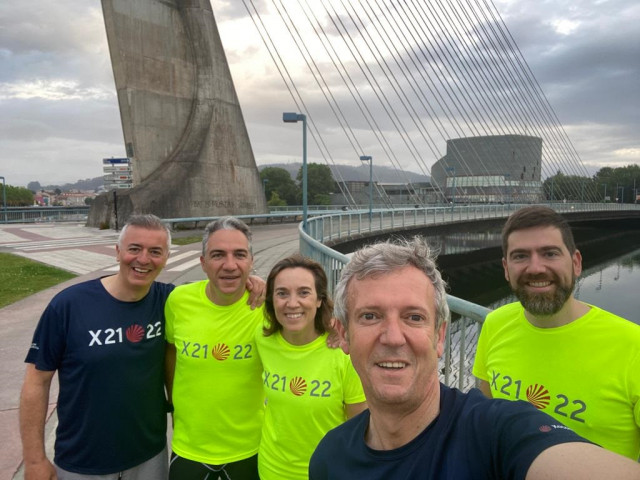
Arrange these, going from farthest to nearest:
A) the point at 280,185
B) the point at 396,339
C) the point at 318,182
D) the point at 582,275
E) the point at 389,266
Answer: the point at 318,182 → the point at 280,185 → the point at 582,275 → the point at 389,266 → the point at 396,339

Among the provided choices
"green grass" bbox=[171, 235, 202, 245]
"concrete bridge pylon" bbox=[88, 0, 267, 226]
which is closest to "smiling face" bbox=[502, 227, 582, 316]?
"green grass" bbox=[171, 235, 202, 245]

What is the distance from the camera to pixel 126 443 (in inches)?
91.5

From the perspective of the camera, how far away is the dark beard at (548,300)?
6.07 ft

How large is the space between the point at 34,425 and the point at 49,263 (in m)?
13.0

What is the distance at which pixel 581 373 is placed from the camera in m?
1.72

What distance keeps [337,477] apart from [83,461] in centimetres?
154

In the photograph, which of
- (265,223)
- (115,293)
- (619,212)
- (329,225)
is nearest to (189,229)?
(265,223)

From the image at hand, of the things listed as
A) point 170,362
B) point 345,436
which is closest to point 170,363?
point 170,362

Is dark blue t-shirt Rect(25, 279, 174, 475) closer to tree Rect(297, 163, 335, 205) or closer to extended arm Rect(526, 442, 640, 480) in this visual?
extended arm Rect(526, 442, 640, 480)

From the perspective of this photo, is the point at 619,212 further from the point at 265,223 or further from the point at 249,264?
the point at 249,264

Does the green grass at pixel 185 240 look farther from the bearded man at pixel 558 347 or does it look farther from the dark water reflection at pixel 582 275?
the bearded man at pixel 558 347

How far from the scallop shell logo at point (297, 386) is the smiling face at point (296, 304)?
20 centimetres

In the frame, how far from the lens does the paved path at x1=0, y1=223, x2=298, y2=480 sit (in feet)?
12.9

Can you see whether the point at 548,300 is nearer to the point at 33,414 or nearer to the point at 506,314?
the point at 506,314
